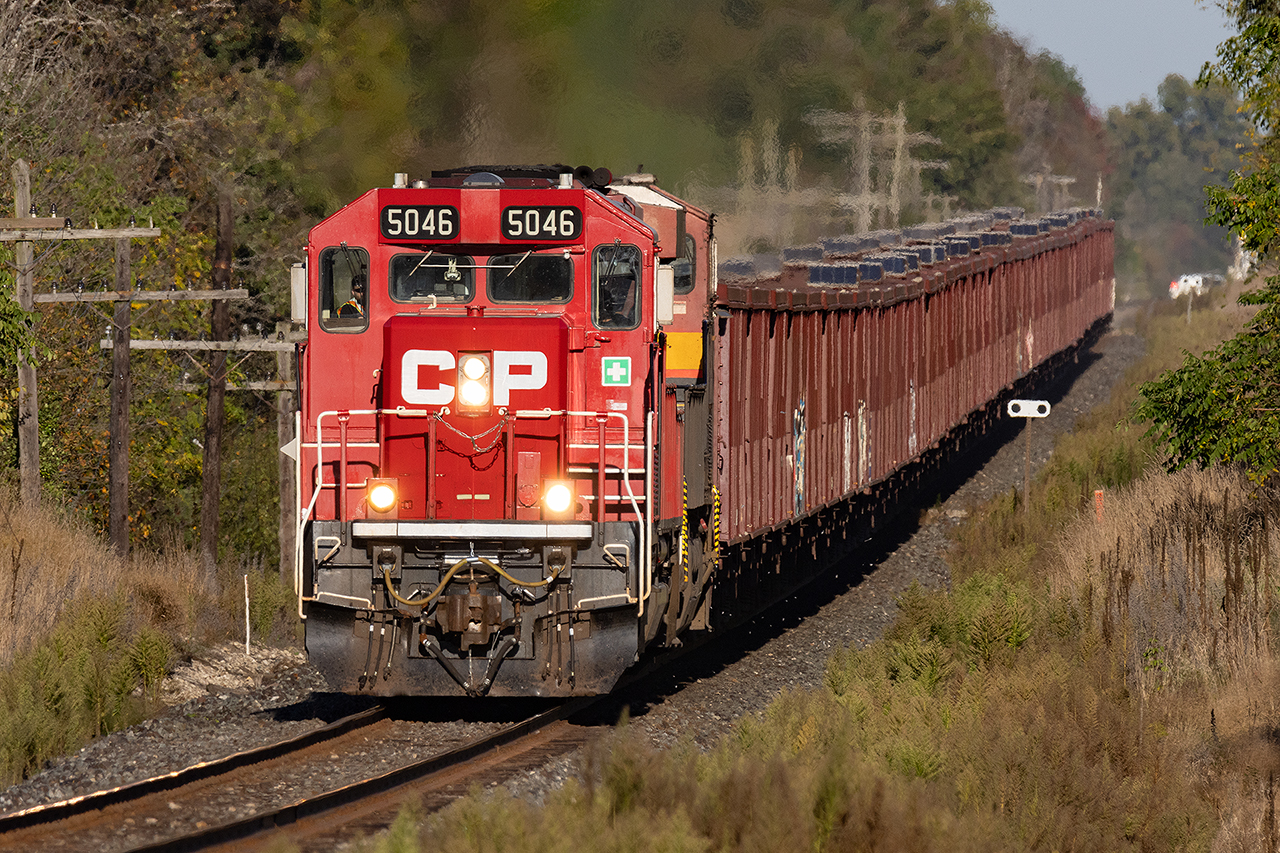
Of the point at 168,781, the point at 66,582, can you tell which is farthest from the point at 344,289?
the point at 66,582

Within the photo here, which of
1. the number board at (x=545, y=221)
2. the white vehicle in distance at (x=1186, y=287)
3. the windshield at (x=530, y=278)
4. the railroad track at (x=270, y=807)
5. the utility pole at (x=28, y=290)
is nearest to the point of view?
the railroad track at (x=270, y=807)

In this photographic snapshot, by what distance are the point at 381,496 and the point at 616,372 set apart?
187cm

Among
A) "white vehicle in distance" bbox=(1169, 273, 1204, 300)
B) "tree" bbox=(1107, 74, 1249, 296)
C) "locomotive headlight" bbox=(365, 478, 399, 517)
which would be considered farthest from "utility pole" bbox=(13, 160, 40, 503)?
"tree" bbox=(1107, 74, 1249, 296)

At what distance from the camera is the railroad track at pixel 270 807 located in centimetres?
847

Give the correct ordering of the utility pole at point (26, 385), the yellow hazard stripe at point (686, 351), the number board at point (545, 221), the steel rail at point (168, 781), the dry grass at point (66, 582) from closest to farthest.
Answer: the steel rail at point (168, 781), the number board at point (545, 221), the yellow hazard stripe at point (686, 351), the dry grass at point (66, 582), the utility pole at point (26, 385)

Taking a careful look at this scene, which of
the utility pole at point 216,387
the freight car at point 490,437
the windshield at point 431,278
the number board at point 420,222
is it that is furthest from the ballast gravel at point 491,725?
the utility pole at point 216,387

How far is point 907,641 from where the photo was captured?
45.5ft

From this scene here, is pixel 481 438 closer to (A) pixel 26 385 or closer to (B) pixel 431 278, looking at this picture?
(B) pixel 431 278

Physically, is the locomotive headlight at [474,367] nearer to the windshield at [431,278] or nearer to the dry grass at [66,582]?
the windshield at [431,278]

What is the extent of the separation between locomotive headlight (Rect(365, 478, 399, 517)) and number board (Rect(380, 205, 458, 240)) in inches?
69.3

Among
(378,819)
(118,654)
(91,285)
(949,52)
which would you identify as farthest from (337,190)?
(949,52)

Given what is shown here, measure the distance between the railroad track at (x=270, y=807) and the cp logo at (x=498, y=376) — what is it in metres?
2.35

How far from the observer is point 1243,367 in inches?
605

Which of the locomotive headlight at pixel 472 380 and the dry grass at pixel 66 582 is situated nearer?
the locomotive headlight at pixel 472 380
